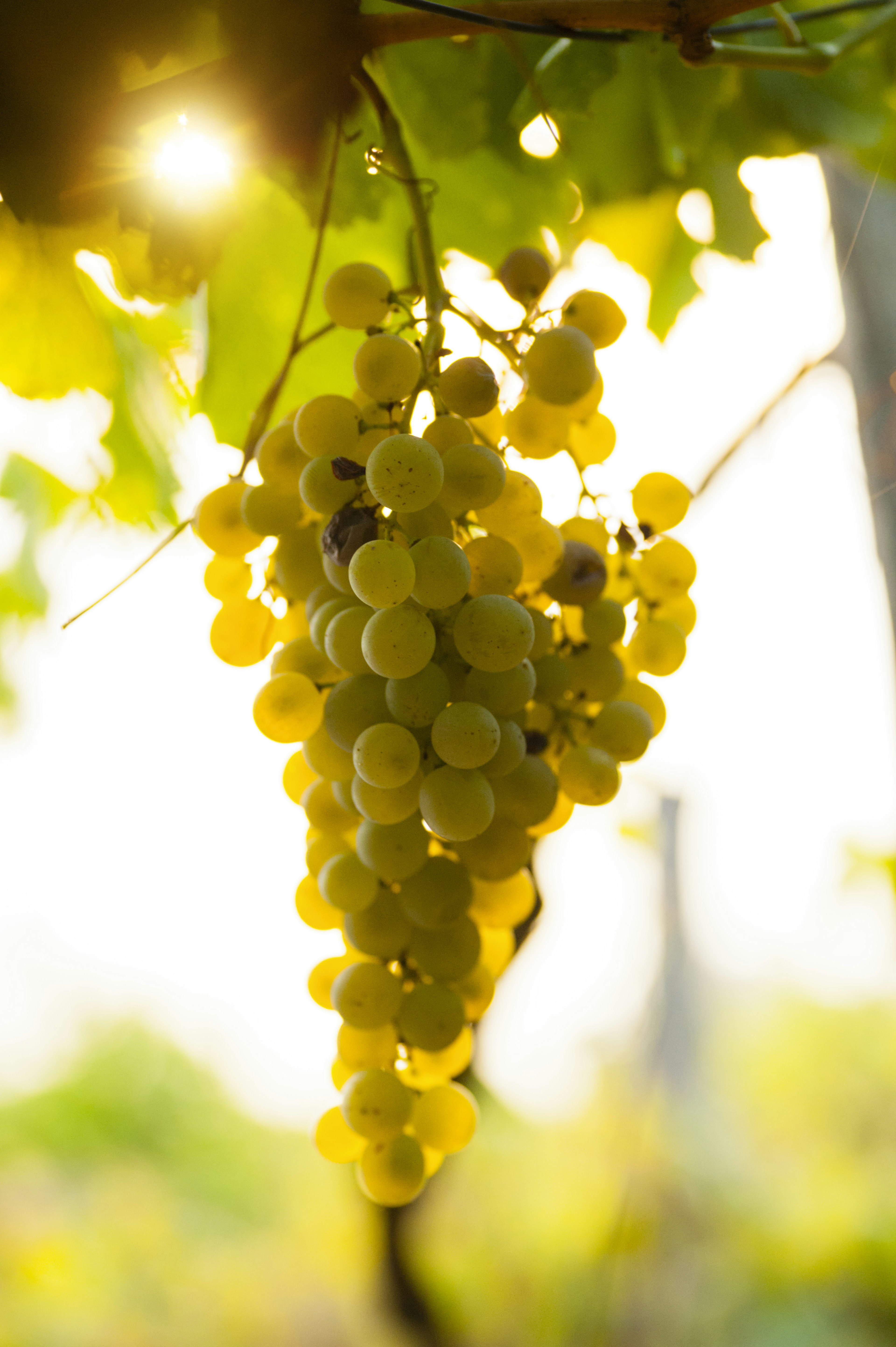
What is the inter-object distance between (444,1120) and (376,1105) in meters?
0.04

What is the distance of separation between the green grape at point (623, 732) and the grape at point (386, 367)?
0.59ft

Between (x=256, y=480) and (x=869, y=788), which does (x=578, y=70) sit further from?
(x=869, y=788)

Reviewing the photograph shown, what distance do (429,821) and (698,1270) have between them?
8.85 ft

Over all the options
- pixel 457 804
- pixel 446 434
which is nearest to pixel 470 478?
pixel 446 434

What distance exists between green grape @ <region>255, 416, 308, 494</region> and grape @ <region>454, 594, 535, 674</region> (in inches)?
4.4

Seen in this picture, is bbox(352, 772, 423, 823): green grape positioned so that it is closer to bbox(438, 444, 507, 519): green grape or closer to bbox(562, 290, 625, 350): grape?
bbox(438, 444, 507, 519): green grape

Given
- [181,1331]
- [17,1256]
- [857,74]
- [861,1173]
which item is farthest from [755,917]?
[857,74]

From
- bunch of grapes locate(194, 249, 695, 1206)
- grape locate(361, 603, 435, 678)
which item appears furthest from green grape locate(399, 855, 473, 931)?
grape locate(361, 603, 435, 678)

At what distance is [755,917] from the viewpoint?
2631 millimetres

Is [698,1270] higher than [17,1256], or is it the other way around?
[698,1270]

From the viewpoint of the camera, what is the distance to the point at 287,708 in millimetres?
370

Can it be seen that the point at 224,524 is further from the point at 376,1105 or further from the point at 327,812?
the point at 376,1105

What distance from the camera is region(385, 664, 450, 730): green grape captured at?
34 centimetres

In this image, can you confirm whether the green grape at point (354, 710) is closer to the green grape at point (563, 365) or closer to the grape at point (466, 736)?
the grape at point (466, 736)
